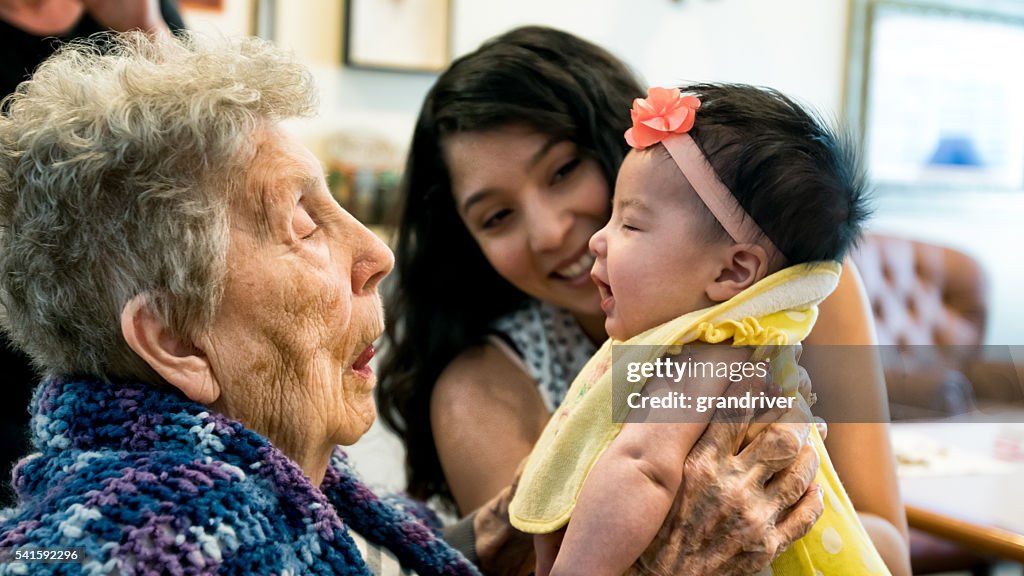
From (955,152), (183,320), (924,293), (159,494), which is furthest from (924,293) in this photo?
(159,494)

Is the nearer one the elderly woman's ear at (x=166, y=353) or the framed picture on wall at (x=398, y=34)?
the elderly woman's ear at (x=166, y=353)

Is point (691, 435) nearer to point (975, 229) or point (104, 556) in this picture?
point (104, 556)

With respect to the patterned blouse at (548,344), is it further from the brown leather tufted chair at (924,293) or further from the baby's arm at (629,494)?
the brown leather tufted chair at (924,293)

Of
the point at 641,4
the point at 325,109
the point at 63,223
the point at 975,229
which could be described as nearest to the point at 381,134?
the point at 325,109

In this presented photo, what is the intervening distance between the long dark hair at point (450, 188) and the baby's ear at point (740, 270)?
58 centimetres

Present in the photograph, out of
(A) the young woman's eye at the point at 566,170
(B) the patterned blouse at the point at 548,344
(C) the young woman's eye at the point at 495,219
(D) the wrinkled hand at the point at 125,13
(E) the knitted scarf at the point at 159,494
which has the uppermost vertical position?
(D) the wrinkled hand at the point at 125,13

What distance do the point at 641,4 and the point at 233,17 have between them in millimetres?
1926

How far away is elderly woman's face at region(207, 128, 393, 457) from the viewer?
1105mm

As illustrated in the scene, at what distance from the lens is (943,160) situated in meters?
5.11

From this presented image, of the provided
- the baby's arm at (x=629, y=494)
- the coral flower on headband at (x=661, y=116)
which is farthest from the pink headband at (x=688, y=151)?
the baby's arm at (x=629, y=494)

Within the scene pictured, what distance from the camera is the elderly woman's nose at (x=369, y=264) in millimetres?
1245

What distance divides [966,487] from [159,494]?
1.95m

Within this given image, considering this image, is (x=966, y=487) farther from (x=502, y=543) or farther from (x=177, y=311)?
(x=177, y=311)

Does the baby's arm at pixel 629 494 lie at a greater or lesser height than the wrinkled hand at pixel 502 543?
→ greater
